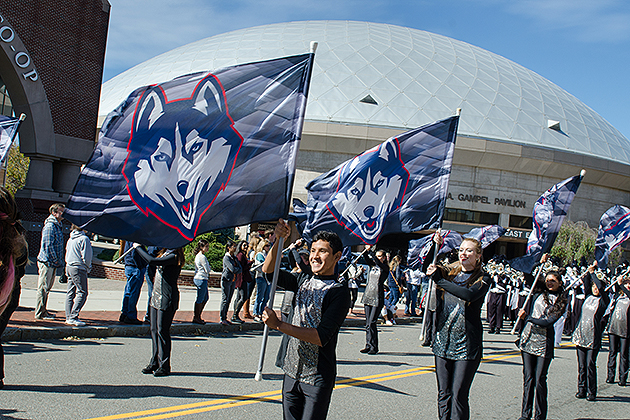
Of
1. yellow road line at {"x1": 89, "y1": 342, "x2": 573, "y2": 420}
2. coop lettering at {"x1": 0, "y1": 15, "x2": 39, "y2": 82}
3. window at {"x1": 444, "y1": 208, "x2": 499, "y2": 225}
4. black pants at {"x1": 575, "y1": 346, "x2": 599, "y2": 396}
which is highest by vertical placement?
coop lettering at {"x1": 0, "y1": 15, "x2": 39, "y2": 82}

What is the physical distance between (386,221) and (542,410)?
12.5 feet

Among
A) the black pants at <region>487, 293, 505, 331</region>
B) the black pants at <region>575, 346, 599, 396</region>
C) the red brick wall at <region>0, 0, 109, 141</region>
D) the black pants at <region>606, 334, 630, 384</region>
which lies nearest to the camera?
the black pants at <region>575, 346, 599, 396</region>

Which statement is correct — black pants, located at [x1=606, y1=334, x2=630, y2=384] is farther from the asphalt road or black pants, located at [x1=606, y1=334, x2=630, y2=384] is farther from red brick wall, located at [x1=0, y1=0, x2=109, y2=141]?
red brick wall, located at [x1=0, y1=0, x2=109, y2=141]

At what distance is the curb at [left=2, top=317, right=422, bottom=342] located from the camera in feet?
26.5

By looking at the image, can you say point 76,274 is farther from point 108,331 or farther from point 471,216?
point 471,216

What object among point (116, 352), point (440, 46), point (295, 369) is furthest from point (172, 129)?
point (440, 46)

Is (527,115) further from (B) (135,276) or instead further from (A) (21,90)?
(B) (135,276)

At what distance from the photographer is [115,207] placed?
4898 millimetres

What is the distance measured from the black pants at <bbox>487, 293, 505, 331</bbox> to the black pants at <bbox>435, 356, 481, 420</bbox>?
1017 centimetres

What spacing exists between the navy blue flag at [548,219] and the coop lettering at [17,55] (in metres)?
19.2

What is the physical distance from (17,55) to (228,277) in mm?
14953

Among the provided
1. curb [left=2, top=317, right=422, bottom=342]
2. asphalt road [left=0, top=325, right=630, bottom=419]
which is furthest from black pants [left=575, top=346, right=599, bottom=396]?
curb [left=2, top=317, right=422, bottom=342]

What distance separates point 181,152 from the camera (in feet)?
17.3

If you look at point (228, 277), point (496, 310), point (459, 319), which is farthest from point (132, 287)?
point (496, 310)
